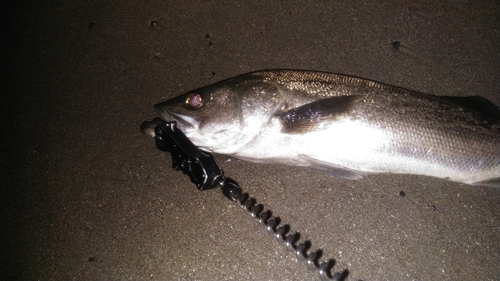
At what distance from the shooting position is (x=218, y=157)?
246 cm

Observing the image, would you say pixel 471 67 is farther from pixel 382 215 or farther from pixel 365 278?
pixel 365 278

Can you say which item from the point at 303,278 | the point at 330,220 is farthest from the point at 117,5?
the point at 303,278

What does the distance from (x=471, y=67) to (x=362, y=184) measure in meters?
1.67

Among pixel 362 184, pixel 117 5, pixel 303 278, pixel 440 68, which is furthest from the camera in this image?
pixel 117 5

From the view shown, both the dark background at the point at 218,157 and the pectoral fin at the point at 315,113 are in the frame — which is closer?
the pectoral fin at the point at 315,113

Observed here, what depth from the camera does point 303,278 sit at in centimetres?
233

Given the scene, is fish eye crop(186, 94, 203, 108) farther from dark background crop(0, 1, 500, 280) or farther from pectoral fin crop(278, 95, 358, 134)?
pectoral fin crop(278, 95, 358, 134)

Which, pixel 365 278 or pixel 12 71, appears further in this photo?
pixel 12 71

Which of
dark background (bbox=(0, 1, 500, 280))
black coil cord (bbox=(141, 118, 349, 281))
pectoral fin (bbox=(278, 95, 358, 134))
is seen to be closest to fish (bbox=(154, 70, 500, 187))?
pectoral fin (bbox=(278, 95, 358, 134))

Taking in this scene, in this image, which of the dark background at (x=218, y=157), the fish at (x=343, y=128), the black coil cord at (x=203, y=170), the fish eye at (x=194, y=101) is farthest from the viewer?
the dark background at (x=218, y=157)

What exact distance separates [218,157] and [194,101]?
1.68ft

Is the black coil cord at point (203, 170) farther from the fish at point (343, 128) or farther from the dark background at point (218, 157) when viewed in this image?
the dark background at point (218, 157)

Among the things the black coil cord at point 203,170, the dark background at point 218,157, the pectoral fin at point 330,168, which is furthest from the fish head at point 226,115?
the pectoral fin at point 330,168

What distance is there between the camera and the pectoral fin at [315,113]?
7.14 ft
